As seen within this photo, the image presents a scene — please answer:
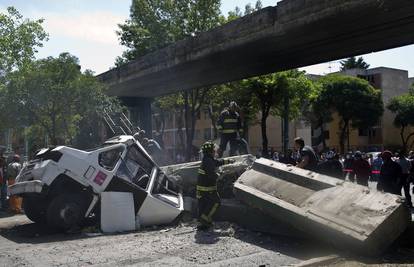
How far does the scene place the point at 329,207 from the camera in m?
7.73

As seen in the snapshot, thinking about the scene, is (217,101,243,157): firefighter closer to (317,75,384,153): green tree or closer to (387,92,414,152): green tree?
(317,75,384,153): green tree

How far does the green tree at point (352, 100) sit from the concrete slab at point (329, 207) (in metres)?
45.9

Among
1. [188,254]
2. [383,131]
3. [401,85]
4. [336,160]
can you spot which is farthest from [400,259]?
[401,85]

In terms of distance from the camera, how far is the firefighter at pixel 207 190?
991cm

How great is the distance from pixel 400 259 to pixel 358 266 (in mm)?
1230

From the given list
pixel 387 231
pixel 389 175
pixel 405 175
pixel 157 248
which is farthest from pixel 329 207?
pixel 405 175

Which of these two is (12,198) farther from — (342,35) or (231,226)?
(342,35)

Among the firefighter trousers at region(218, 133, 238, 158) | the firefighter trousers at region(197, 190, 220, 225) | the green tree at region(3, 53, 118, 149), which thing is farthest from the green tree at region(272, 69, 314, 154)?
the firefighter trousers at region(197, 190, 220, 225)

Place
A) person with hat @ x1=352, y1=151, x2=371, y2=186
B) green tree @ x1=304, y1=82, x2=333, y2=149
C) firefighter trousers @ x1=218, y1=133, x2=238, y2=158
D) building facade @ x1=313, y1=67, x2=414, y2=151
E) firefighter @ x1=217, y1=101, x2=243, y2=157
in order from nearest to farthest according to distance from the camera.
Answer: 1. firefighter @ x1=217, y1=101, x2=243, y2=157
2. firefighter trousers @ x1=218, y1=133, x2=238, y2=158
3. person with hat @ x1=352, y1=151, x2=371, y2=186
4. green tree @ x1=304, y1=82, x2=333, y2=149
5. building facade @ x1=313, y1=67, x2=414, y2=151

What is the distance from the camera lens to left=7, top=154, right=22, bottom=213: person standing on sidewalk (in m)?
14.4

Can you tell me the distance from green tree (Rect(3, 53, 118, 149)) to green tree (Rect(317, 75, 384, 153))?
127ft

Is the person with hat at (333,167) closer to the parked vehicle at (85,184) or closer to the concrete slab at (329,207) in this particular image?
the concrete slab at (329,207)

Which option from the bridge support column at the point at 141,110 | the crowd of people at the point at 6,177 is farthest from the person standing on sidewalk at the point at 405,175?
the bridge support column at the point at 141,110

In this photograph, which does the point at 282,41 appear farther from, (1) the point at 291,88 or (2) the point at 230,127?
(1) the point at 291,88
